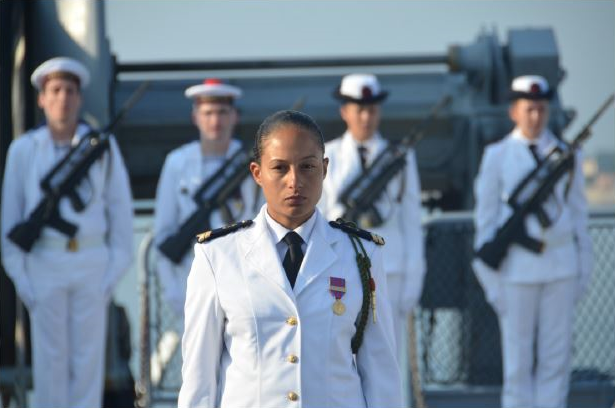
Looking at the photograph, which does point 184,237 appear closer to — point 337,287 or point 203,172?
point 203,172

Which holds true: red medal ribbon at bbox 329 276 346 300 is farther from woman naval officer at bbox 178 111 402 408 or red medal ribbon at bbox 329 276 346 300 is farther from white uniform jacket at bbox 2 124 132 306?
white uniform jacket at bbox 2 124 132 306

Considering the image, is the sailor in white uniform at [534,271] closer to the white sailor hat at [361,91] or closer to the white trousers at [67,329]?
the white sailor hat at [361,91]

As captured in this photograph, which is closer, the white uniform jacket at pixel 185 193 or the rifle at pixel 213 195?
the rifle at pixel 213 195

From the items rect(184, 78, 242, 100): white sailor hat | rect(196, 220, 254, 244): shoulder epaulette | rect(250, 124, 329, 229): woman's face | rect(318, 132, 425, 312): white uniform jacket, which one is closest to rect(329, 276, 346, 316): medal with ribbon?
rect(250, 124, 329, 229): woman's face

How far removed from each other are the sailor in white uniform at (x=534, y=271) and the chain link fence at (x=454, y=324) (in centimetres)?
41

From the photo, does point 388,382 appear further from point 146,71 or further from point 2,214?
point 146,71

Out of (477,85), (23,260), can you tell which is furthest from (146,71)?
A: (23,260)

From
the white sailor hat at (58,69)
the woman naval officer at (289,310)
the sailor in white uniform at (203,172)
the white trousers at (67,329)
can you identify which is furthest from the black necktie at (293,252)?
the sailor in white uniform at (203,172)

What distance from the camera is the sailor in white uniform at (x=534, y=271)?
997cm

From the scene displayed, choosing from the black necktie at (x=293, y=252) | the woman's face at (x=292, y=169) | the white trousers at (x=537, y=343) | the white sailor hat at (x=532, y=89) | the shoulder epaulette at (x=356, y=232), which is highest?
the white sailor hat at (x=532, y=89)

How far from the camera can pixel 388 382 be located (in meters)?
4.98

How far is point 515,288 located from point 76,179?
108 inches

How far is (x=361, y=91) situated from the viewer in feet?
34.4

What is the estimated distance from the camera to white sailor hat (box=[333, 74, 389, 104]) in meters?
10.5
